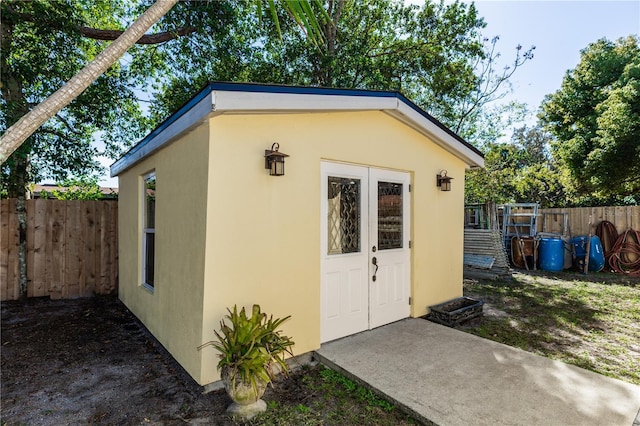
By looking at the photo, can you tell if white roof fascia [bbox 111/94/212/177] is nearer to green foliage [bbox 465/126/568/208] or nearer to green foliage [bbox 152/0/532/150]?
green foliage [bbox 152/0/532/150]

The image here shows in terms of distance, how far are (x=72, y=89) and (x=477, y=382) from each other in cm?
395

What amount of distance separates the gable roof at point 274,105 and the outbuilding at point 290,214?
0.05 ft

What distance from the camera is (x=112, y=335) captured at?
14.6 feet


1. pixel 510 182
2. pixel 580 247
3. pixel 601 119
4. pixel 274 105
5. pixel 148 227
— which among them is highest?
pixel 601 119

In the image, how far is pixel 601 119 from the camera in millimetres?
9688

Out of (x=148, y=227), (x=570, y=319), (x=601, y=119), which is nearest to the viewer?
(x=148, y=227)

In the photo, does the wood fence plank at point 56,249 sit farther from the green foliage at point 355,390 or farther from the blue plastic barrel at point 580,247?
the blue plastic barrel at point 580,247

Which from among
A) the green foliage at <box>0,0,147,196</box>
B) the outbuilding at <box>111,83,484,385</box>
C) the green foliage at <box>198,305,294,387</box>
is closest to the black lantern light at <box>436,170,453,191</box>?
the outbuilding at <box>111,83,484,385</box>

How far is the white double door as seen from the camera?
3.86 metres

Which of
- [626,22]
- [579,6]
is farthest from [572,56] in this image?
[579,6]

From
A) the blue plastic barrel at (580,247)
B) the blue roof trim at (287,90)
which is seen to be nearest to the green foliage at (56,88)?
the blue roof trim at (287,90)

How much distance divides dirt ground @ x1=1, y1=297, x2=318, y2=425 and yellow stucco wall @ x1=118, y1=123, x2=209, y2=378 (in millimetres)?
237

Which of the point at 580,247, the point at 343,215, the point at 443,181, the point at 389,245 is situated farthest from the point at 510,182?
the point at 343,215

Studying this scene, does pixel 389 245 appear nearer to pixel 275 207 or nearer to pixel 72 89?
pixel 275 207
